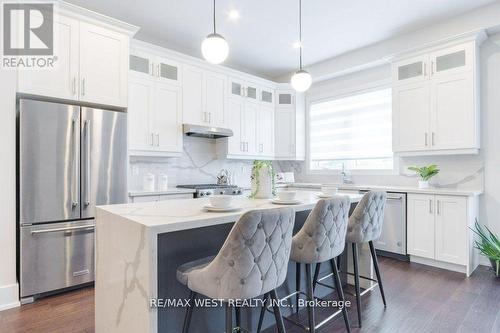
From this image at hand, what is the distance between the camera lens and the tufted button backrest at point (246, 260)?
1.31 m

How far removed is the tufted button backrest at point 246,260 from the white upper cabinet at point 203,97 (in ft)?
9.88

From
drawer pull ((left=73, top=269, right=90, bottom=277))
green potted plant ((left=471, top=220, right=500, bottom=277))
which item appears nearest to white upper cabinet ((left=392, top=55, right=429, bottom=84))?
green potted plant ((left=471, top=220, right=500, bottom=277))

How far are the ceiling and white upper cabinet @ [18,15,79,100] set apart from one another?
2.35ft

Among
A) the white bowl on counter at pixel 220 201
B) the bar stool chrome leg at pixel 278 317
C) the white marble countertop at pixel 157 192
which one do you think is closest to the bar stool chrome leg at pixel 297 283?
the bar stool chrome leg at pixel 278 317

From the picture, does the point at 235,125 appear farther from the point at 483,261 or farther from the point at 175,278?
the point at 483,261

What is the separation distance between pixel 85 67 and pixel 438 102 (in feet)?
13.3

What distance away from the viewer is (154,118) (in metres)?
3.78

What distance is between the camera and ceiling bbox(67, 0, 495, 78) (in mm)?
3303

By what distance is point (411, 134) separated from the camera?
12.6 ft

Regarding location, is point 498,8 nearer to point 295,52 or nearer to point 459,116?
point 459,116

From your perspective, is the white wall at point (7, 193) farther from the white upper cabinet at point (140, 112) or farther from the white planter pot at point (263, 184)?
the white planter pot at point (263, 184)

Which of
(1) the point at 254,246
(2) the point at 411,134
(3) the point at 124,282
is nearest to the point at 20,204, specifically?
(3) the point at 124,282

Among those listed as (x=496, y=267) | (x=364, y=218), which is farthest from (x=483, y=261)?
(x=364, y=218)

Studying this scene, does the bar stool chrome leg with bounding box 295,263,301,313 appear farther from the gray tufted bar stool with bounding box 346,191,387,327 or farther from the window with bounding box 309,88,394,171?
the window with bounding box 309,88,394,171
